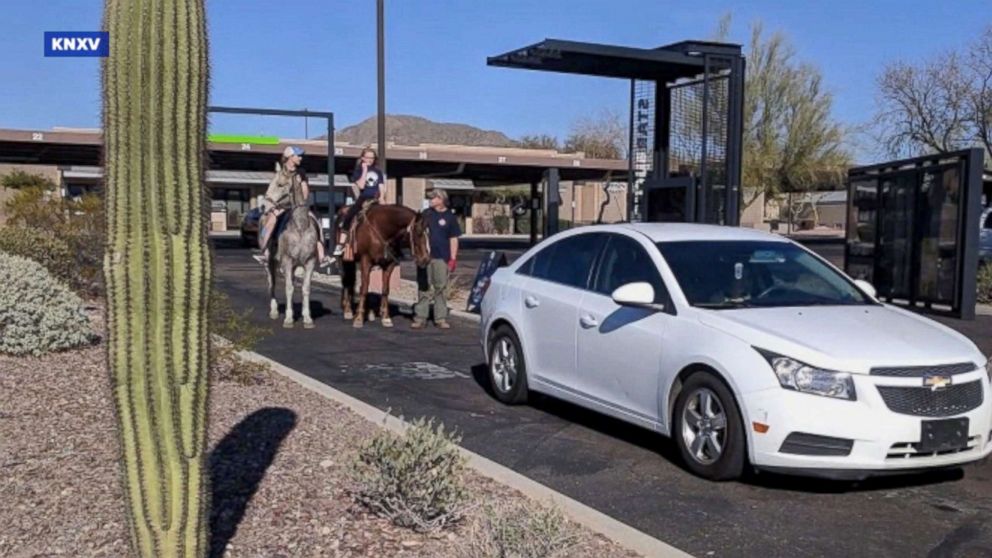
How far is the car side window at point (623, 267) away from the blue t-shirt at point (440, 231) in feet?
20.7

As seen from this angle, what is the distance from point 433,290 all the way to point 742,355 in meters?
8.80

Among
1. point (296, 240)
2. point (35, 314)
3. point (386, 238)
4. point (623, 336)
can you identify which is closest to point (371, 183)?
point (386, 238)

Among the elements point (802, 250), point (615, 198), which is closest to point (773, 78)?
point (615, 198)

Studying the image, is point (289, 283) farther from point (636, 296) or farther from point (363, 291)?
point (636, 296)

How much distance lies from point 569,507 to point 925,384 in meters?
2.29

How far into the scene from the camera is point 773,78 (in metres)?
41.2

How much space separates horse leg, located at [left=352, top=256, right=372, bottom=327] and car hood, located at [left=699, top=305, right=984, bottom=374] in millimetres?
8261

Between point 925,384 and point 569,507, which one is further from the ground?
point 925,384

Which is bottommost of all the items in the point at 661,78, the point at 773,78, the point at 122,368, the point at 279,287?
the point at 279,287

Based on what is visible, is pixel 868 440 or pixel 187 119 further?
pixel 868 440

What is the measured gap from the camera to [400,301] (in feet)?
60.7

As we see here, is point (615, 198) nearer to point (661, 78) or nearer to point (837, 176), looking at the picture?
point (837, 176)

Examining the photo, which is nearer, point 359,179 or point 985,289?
point 359,179

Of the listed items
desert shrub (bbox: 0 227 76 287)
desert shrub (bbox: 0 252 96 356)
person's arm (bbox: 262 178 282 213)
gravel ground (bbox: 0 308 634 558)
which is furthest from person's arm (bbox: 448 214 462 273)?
gravel ground (bbox: 0 308 634 558)
